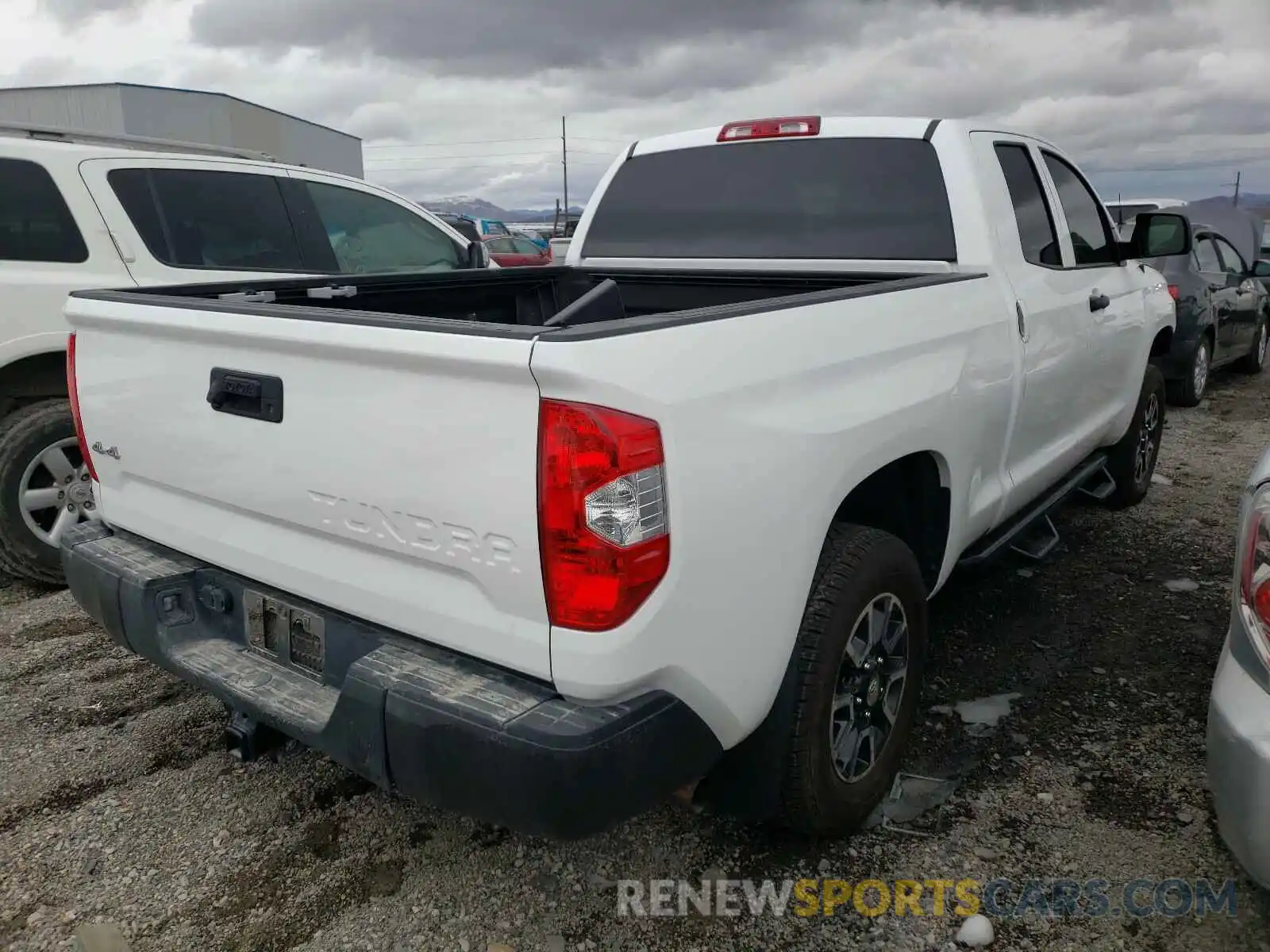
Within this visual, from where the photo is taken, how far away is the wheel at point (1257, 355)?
10028mm

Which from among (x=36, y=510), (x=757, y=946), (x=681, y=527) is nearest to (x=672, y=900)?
(x=757, y=946)

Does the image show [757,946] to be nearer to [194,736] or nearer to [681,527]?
[681,527]

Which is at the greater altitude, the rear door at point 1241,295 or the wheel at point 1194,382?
the rear door at point 1241,295

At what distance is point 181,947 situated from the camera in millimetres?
2262

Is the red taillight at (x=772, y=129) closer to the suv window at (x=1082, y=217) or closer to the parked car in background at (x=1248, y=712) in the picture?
the suv window at (x=1082, y=217)

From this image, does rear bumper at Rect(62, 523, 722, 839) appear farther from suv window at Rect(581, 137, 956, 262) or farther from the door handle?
suv window at Rect(581, 137, 956, 262)

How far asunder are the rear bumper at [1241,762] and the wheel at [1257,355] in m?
9.51

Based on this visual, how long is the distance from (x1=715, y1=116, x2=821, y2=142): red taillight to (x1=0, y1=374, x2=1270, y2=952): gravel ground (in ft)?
6.80

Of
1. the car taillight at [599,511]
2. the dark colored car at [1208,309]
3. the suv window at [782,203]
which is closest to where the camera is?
the car taillight at [599,511]

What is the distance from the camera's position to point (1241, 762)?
6.16 feet

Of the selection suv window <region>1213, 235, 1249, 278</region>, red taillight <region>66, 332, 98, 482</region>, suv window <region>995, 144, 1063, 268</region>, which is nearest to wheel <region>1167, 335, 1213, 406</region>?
suv window <region>1213, 235, 1249, 278</region>

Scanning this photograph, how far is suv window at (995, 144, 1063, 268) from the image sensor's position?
11.8 ft

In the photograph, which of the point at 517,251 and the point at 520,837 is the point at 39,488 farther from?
the point at 517,251

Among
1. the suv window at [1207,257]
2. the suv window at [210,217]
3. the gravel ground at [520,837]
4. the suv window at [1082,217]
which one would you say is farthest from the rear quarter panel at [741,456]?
the suv window at [1207,257]
